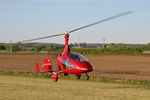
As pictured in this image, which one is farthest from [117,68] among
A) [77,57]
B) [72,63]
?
[77,57]

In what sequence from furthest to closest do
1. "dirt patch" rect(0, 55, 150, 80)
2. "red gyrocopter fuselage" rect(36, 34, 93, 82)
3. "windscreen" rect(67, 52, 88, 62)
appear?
"dirt patch" rect(0, 55, 150, 80) < "windscreen" rect(67, 52, 88, 62) < "red gyrocopter fuselage" rect(36, 34, 93, 82)

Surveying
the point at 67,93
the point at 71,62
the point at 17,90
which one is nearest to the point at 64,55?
the point at 71,62

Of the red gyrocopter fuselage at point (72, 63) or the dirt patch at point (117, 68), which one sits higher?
the red gyrocopter fuselage at point (72, 63)

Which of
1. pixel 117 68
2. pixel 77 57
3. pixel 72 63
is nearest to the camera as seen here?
pixel 77 57

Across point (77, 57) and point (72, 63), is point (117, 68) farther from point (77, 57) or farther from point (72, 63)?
point (77, 57)

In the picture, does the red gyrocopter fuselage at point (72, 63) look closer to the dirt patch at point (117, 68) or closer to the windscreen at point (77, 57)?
the windscreen at point (77, 57)

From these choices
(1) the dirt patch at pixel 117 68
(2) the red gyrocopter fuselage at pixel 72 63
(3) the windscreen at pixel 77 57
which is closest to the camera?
(2) the red gyrocopter fuselage at pixel 72 63

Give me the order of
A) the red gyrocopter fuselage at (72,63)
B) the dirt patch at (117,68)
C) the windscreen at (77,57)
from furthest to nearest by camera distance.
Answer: the dirt patch at (117,68) < the windscreen at (77,57) < the red gyrocopter fuselage at (72,63)

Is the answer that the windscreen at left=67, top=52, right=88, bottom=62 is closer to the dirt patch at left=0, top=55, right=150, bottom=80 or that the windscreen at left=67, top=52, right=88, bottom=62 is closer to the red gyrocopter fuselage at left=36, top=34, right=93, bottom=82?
the red gyrocopter fuselage at left=36, top=34, right=93, bottom=82

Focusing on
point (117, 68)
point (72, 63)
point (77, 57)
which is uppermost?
point (77, 57)

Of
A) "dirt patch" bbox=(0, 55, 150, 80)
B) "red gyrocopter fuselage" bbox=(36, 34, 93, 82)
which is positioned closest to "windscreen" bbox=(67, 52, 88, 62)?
"red gyrocopter fuselage" bbox=(36, 34, 93, 82)

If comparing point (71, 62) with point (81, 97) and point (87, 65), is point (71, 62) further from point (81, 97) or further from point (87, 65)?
point (81, 97)

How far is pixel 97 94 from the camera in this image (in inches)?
979

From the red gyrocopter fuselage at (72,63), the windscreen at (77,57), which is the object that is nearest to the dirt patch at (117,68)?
the red gyrocopter fuselage at (72,63)
